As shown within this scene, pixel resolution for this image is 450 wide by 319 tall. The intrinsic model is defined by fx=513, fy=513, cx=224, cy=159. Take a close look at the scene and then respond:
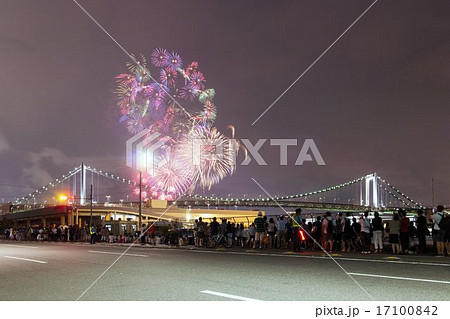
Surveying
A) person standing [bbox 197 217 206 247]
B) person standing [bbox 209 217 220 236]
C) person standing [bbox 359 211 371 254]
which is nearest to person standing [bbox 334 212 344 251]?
person standing [bbox 359 211 371 254]

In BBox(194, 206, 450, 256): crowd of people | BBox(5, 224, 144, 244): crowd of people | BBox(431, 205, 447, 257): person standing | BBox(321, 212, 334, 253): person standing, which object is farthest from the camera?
BBox(5, 224, 144, 244): crowd of people

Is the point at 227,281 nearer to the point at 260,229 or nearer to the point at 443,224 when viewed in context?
the point at 443,224

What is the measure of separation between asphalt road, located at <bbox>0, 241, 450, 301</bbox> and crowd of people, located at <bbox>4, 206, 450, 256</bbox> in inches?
132

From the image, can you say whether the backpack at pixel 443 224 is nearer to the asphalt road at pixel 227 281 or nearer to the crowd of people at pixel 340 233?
the crowd of people at pixel 340 233

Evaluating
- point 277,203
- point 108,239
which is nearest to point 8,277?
point 108,239

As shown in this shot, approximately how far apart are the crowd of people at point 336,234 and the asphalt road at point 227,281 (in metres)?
3.34

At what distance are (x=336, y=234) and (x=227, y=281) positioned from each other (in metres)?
11.0

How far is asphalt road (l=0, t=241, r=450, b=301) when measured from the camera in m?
8.45

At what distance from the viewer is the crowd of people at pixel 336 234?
17.6m

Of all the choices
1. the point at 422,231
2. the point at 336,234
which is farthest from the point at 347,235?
the point at 422,231

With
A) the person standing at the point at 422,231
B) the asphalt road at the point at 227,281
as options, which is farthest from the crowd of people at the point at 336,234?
the asphalt road at the point at 227,281

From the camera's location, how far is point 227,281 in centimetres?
1027

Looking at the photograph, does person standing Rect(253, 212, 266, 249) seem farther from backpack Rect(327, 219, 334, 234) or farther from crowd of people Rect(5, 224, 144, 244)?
crowd of people Rect(5, 224, 144, 244)

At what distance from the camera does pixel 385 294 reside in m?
8.29
